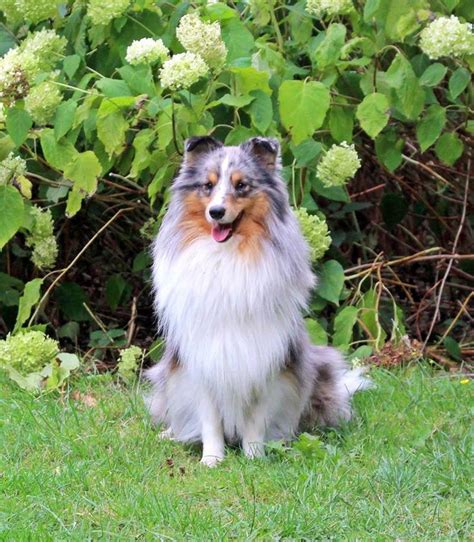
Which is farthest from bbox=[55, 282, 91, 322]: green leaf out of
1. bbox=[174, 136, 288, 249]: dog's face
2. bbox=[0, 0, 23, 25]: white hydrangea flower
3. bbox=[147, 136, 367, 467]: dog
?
bbox=[174, 136, 288, 249]: dog's face

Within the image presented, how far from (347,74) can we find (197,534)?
3051 millimetres

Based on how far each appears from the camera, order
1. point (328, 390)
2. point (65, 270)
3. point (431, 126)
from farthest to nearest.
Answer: point (65, 270), point (431, 126), point (328, 390)

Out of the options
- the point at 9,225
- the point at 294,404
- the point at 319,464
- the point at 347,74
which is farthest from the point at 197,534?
the point at 347,74

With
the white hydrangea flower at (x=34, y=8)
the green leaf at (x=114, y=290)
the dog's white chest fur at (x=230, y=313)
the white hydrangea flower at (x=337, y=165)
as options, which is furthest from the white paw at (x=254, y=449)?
the green leaf at (x=114, y=290)

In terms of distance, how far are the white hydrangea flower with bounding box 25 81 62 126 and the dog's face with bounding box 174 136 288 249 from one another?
105 centimetres

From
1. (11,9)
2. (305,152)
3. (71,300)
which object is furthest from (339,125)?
(71,300)

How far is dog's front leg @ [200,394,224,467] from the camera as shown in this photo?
5.05 meters

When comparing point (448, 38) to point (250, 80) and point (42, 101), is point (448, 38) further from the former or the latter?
point (42, 101)

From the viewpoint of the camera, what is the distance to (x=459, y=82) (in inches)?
230

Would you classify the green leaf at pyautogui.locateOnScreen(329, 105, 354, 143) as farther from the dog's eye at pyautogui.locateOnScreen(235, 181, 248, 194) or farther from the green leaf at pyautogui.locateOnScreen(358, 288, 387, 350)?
the dog's eye at pyautogui.locateOnScreen(235, 181, 248, 194)

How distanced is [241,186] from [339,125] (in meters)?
1.47

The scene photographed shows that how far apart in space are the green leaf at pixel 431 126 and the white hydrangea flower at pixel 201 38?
1231 millimetres

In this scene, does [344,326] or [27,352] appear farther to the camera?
[344,326]

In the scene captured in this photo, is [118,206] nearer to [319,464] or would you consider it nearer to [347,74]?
[347,74]
